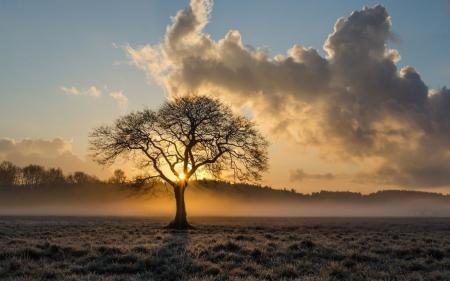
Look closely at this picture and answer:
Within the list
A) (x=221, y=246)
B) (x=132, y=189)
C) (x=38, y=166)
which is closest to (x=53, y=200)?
(x=38, y=166)

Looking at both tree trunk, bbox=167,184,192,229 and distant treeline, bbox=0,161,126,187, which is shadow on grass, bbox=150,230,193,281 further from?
distant treeline, bbox=0,161,126,187

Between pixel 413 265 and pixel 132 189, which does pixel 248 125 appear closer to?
pixel 132 189

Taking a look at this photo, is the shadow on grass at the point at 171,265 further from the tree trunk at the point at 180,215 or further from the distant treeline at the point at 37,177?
the distant treeline at the point at 37,177

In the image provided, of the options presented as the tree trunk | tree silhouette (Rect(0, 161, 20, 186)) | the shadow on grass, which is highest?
tree silhouette (Rect(0, 161, 20, 186))

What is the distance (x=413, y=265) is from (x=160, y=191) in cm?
3611

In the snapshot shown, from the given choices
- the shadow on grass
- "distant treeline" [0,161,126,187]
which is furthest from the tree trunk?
"distant treeline" [0,161,126,187]

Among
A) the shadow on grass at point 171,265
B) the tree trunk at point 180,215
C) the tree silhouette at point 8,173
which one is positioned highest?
the tree silhouette at point 8,173

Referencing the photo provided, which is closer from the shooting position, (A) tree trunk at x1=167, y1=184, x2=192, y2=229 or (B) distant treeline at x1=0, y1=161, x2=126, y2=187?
(A) tree trunk at x1=167, y1=184, x2=192, y2=229

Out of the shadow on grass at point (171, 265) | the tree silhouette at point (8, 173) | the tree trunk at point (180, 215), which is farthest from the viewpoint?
the tree silhouette at point (8, 173)

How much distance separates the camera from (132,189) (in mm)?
48156

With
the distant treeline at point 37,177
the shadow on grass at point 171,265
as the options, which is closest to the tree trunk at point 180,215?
the shadow on grass at point 171,265

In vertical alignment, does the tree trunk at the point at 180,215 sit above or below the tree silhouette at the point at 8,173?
below

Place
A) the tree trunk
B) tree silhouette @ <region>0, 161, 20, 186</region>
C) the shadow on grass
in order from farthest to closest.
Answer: tree silhouette @ <region>0, 161, 20, 186</region> < the tree trunk < the shadow on grass

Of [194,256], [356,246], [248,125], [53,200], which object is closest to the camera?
[194,256]
